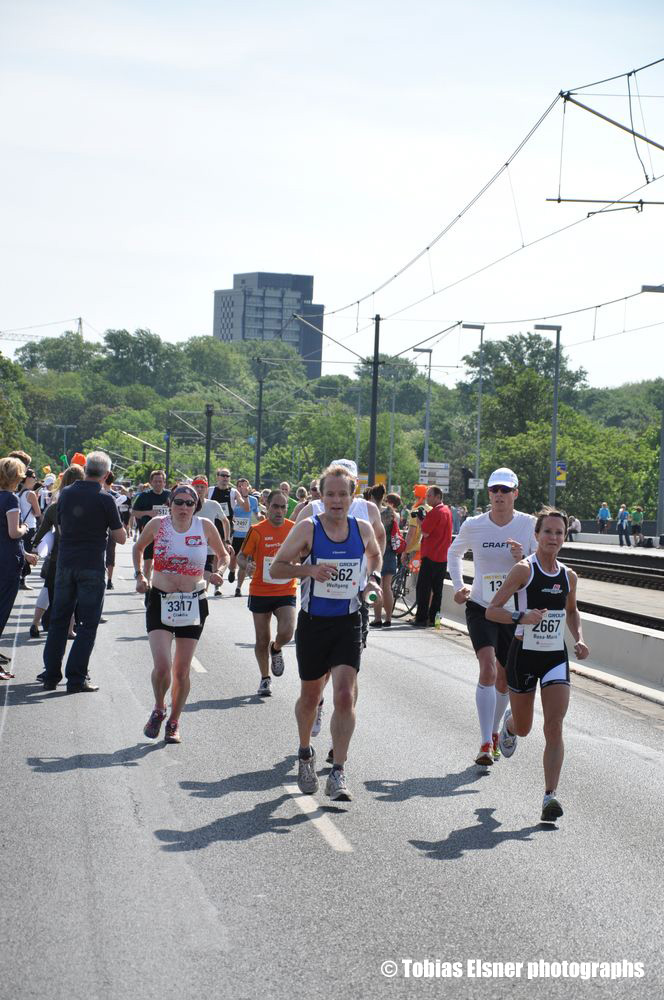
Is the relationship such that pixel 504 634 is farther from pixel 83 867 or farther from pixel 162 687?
pixel 83 867

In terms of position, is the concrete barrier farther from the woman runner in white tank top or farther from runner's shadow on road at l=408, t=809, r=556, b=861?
runner's shadow on road at l=408, t=809, r=556, b=861

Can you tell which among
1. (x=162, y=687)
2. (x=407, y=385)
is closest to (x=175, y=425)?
(x=407, y=385)

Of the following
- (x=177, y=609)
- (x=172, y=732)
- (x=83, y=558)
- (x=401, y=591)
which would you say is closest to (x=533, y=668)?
(x=177, y=609)

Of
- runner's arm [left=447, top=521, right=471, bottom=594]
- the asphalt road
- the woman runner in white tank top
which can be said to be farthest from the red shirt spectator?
the woman runner in white tank top

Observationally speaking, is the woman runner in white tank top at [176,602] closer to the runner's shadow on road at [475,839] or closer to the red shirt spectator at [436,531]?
the runner's shadow on road at [475,839]

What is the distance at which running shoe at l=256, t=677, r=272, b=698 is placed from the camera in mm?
11719

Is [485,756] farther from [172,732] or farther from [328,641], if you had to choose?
[172,732]

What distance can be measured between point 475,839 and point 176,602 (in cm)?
304

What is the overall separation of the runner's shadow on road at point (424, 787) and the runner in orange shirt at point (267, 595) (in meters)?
3.12

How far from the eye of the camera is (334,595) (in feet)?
25.5

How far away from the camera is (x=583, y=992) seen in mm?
4824

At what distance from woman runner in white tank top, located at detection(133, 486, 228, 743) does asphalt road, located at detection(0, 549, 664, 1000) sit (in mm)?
396

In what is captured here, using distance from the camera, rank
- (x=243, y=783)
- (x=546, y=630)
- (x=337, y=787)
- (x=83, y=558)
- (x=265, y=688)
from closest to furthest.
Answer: (x=546, y=630) → (x=337, y=787) → (x=243, y=783) → (x=83, y=558) → (x=265, y=688)

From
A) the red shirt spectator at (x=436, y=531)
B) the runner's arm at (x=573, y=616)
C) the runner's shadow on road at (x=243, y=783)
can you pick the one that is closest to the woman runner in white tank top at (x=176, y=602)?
the runner's shadow on road at (x=243, y=783)
